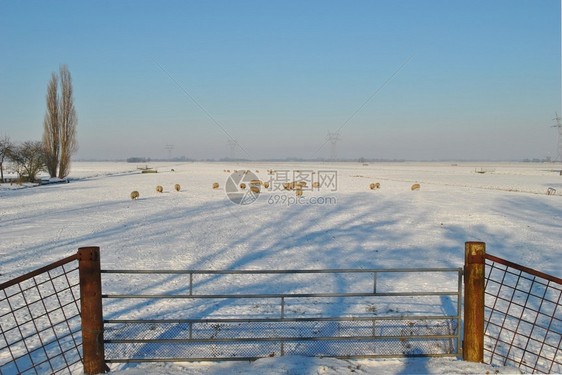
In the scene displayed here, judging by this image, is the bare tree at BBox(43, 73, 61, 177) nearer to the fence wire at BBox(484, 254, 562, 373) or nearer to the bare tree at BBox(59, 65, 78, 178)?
the bare tree at BBox(59, 65, 78, 178)

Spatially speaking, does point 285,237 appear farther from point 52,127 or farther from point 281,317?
point 52,127

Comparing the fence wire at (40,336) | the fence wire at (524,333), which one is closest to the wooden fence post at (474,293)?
the fence wire at (524,333)

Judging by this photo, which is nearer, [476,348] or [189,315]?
[476,348]

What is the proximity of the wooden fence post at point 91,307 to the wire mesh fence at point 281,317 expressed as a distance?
171mm

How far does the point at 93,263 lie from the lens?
4.18 meters

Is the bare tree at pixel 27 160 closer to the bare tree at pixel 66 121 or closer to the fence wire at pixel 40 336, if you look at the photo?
the bare tree at pixel 66 121

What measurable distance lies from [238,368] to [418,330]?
2.61 metres

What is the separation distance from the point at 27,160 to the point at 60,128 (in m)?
A: 6.31

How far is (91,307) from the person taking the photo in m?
4.21

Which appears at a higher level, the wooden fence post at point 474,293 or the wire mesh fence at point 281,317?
the wooden fence post at point 474,293

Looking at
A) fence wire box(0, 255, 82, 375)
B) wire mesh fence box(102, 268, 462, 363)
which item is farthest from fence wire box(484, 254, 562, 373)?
fence wire box(0, 255, 82, 375)

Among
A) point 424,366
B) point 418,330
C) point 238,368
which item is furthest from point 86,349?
point 418,330

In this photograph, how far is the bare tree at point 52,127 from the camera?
1957 inches

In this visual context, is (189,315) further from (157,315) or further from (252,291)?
(252,291)
